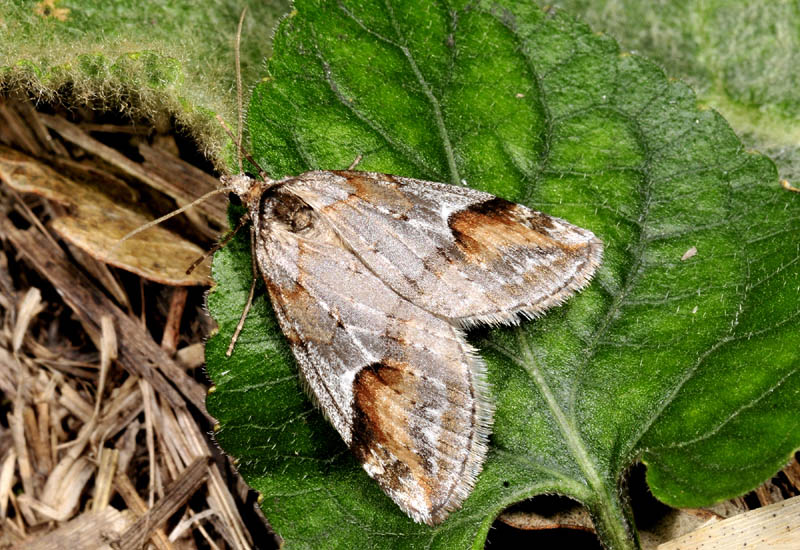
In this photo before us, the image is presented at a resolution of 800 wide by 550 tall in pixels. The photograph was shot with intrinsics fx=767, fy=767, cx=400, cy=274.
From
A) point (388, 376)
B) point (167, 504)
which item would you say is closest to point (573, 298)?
point (388, 376)

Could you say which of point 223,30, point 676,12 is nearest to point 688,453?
point 676,12

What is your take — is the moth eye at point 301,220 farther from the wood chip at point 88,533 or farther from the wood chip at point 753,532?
the wood chip at point 753,532

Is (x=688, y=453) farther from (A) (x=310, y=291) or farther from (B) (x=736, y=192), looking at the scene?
(A) (x=310, y=291)

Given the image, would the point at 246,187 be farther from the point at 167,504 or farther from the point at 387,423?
the point at 167,504

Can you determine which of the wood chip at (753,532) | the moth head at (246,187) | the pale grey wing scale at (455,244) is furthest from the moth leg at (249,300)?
the wood chip at (753,532)

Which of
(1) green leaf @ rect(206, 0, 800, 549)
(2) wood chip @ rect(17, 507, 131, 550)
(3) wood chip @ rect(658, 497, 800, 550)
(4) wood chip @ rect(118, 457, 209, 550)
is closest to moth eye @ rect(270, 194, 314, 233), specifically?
(1) green leaf @ rect(206, 0, 800, 549)

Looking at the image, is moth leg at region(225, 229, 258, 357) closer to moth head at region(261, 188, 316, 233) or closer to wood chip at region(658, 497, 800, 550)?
moth head at region(261, 188, 316, 233)
